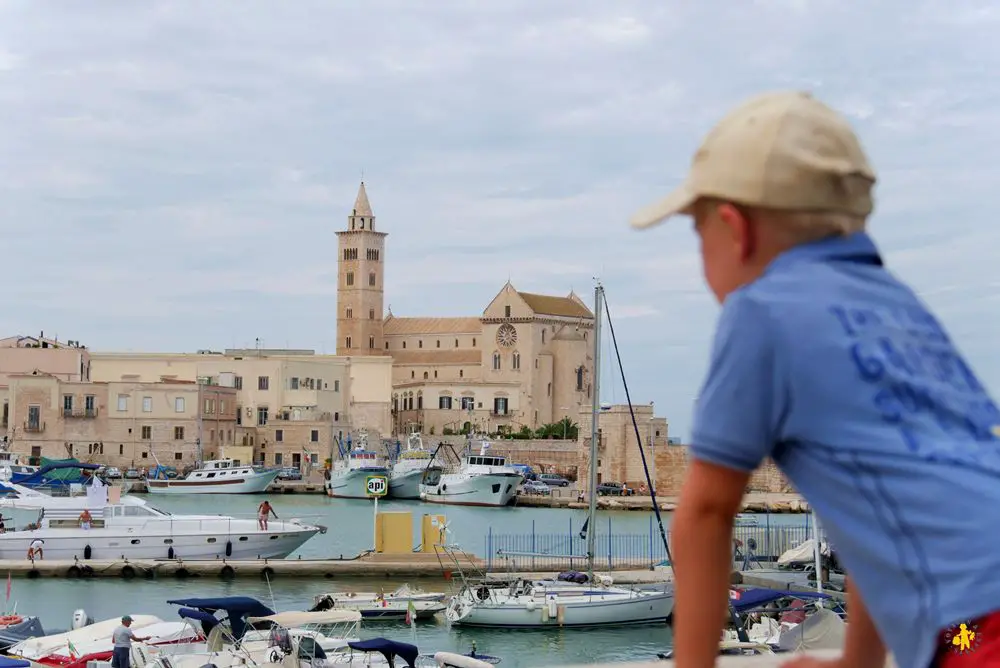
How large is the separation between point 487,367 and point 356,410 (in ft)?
46.8

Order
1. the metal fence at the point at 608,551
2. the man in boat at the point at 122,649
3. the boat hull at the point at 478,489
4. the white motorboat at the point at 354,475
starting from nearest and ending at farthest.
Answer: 1. the man in boat at the point at 122,649
2. the metal fence at the point at 608,551
3. the boat hull at the point at 478,489
4. the white motorboat at the point at 354,475

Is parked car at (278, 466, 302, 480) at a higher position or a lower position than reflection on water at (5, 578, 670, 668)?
higher

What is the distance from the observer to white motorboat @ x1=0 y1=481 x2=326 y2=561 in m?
28.2

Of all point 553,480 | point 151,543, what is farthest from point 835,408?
point 553,480

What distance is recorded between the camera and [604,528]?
4691cm

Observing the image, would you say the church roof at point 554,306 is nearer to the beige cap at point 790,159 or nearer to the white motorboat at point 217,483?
the white motorboat at point 217,483

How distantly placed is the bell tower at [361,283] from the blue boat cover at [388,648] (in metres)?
95.9

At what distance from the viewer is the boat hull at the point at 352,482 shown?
6262 centimetres

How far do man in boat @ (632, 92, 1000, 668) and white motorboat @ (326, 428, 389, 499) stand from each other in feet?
201

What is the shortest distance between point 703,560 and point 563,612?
20.4 meters

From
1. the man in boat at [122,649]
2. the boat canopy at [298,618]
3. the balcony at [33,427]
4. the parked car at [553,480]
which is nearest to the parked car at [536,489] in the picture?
the parked car at [553,480]

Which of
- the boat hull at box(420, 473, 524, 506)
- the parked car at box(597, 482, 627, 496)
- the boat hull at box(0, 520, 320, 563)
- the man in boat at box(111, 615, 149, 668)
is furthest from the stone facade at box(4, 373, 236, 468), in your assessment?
the man in boat at box(111, 615, 149, 668)

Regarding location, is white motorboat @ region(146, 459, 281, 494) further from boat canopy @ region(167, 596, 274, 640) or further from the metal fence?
boat canopy @ region(167, 596, 274, 640)

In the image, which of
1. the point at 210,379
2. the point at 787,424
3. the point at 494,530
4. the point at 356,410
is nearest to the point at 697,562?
the point at 787,424
